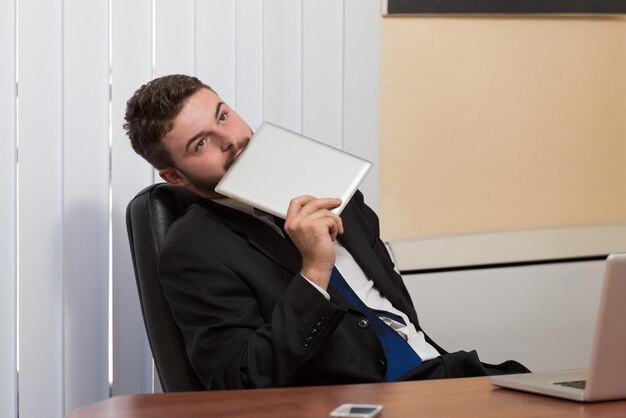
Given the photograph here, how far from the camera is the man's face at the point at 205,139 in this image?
6.96 feet

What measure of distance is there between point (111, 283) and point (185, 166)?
53cm

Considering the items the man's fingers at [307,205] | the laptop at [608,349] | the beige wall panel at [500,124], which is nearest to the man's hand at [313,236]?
the man's fingers at [307,205]

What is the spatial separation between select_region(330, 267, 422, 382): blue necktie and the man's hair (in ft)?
1.53

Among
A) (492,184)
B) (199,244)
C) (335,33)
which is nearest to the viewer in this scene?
(199,244)

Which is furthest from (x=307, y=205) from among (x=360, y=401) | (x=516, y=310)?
(x=516, y=310)

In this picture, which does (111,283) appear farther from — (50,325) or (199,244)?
(199,244)

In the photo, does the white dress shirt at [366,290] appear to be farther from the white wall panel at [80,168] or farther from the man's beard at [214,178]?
the white wall panel at [80,168]

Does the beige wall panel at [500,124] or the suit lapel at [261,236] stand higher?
the beige wall panel at [500,124]

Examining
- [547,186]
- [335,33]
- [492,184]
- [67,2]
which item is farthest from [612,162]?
[67,2]

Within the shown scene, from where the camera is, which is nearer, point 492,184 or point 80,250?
point 80,250

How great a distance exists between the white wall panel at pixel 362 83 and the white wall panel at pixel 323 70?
0.02 metres

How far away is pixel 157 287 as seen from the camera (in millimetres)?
2066

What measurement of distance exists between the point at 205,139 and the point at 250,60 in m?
0.58

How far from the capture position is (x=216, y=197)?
7.26ft
